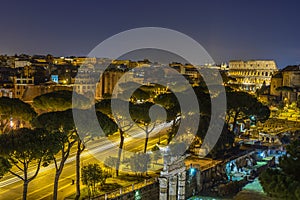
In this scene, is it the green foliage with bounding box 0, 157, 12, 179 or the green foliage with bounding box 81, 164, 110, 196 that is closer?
the green foliage with bounding box 0, 157, 12, 179

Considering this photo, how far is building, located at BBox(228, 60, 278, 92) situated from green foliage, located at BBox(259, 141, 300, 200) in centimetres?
6818

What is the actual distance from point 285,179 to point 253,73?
78801 mm

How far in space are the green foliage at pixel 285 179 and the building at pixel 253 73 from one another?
6818 centimetres

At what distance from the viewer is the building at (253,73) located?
258 ft

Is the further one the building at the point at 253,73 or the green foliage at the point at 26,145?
the building at the point at 253,73

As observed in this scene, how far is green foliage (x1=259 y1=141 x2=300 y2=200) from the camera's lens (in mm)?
8352

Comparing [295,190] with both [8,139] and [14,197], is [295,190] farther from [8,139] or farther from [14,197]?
[14,197]

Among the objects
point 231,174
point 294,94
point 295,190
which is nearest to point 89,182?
point 231,174

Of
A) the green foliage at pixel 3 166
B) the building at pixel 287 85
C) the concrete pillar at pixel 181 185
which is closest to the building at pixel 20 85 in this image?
the building at pixel 287 85

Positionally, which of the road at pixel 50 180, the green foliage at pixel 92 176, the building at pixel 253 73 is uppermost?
the building at pixel 253 73

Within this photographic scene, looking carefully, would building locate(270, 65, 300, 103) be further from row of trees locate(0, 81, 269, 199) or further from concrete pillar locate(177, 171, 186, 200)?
concrete pillar locate(177, 171, 186, 200)

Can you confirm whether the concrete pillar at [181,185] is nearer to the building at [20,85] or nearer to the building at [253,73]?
the building at [20,85]

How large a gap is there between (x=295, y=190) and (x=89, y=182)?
363 inches

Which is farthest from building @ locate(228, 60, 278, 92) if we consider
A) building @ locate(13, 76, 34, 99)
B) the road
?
the road
